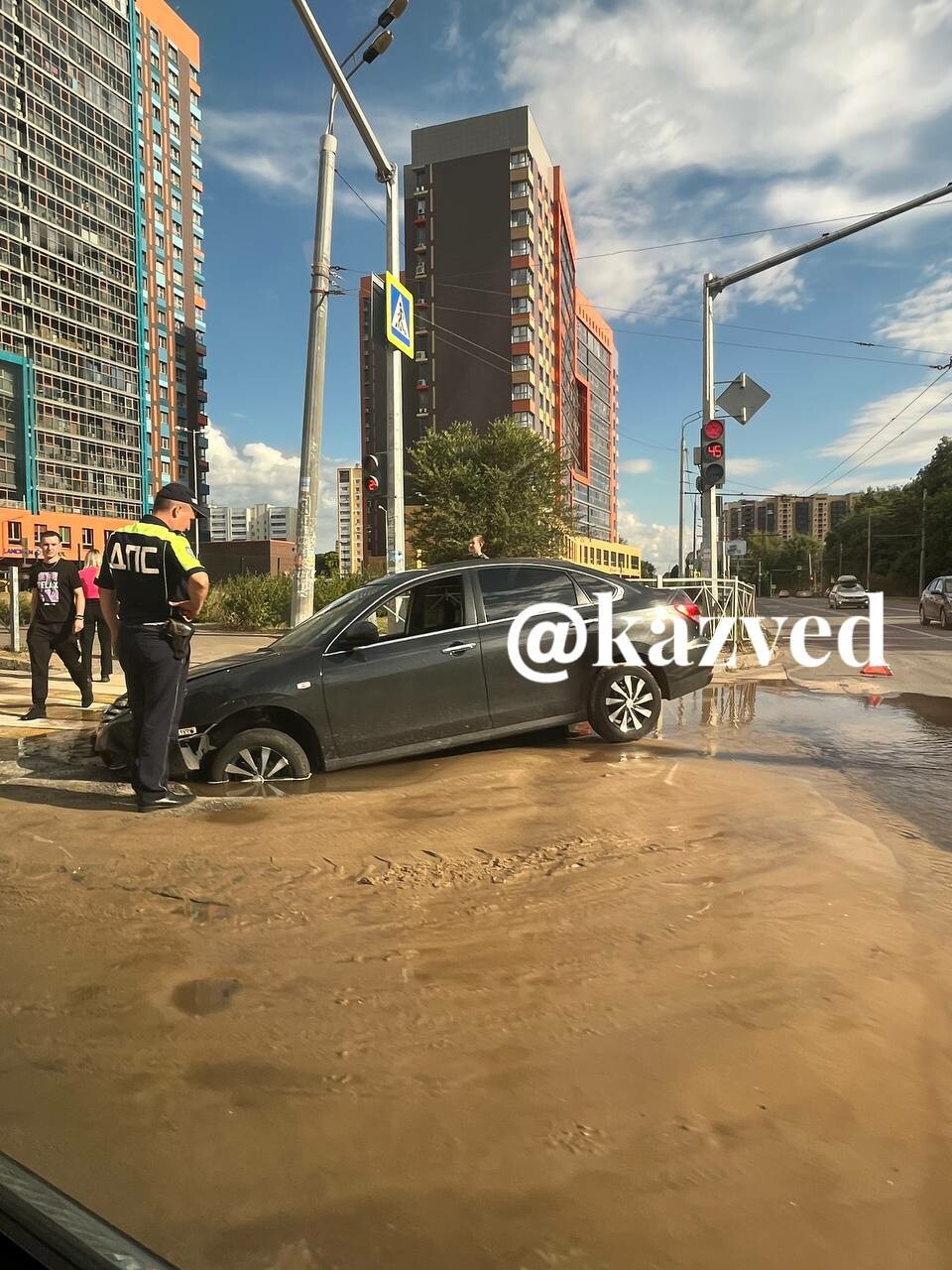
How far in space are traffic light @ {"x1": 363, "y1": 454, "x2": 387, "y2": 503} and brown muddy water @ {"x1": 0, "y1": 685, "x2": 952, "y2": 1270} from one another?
8444mm

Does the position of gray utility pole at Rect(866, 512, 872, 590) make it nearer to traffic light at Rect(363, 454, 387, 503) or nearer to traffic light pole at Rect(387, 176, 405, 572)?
traffic light pole at Rect(387, 176, 405, 572)

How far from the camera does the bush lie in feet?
71.4

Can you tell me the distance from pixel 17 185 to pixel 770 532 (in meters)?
110

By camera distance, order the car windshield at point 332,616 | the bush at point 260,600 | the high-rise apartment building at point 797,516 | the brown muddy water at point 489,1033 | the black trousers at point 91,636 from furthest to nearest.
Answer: the high-rise apartment building at point 797,516 → the bush at point 260,600 → the black trousers at point 91,636 → the car windshield at point 332,616 → the brown muddy water at point 489,1033

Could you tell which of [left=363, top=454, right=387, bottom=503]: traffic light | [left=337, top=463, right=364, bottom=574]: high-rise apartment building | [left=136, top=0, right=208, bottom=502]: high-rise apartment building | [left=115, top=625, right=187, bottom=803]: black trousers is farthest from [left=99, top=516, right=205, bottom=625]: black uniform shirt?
[left=337, top=463, right=364, bottom=574]: high-rise apartment building

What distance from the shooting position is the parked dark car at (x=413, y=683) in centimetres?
536

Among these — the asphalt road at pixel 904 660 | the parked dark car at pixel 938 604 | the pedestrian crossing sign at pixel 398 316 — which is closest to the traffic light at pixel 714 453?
the asphalt road at pixel 904 660

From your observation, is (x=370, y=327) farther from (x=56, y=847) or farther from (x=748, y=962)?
(x=748, y=962)

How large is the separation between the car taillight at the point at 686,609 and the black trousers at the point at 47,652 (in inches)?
226

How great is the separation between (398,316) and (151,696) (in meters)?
9.77

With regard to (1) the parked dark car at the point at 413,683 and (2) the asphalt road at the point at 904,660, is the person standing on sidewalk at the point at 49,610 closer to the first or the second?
(1) the parked dark car at the point at 413,683

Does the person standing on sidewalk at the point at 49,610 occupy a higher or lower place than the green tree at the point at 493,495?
lower

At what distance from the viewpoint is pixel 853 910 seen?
131 inches

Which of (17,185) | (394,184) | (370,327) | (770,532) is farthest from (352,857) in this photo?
(770,532)
